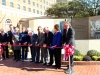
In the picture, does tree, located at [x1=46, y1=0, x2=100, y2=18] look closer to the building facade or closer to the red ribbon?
the building facade

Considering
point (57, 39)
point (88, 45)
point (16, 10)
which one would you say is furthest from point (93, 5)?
point (57, 39)

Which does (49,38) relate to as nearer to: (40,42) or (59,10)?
(40,42)

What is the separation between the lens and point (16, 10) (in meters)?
62.0

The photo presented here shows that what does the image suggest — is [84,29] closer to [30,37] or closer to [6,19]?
[30,37]

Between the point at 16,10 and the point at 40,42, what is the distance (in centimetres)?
5340

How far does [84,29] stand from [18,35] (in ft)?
31.1

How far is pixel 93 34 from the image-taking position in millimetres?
17781

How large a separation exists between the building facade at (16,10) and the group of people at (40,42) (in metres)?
45.5

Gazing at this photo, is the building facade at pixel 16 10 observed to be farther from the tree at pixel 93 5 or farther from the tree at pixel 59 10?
the tree at pixel 93 5

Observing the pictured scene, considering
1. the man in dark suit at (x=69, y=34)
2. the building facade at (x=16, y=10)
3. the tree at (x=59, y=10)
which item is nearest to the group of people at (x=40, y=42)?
the man in dark suit at (x=69, y=34)

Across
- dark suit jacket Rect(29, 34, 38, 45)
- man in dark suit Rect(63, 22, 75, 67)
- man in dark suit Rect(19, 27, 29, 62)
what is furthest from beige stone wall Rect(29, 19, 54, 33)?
man in dark suit Rect(63, 22, 75, 67)

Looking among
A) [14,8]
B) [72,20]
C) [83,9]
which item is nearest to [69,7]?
[83,9]

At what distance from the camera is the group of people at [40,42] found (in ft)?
29.2

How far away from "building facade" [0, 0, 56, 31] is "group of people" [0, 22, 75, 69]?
149 feet
